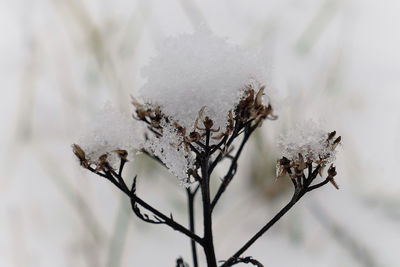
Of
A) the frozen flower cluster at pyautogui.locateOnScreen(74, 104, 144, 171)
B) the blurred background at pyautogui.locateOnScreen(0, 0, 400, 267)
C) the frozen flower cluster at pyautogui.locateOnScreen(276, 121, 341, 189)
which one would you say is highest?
the blurred background at pyautogui.locateOnScreen(0, 0, 400, 267)

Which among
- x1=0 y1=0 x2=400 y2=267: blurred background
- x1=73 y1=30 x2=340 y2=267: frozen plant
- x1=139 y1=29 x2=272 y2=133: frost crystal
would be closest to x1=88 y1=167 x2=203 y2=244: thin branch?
x1=73 y1=30 x2=340 y2=267: frozen plant

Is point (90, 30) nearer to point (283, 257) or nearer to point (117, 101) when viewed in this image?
point (117, 101)

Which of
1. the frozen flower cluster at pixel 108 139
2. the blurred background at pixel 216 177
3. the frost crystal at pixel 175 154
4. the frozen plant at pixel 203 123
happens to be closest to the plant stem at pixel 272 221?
the frozen plant at pixel 203 123

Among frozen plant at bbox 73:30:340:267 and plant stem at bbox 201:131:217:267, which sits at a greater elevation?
frozen plant at bbox 73:30:340:267

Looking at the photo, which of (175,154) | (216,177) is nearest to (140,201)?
(175,154)

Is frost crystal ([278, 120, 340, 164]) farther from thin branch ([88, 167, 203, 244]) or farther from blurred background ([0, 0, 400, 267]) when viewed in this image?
blurred background ([0, 0, 400, 267])
